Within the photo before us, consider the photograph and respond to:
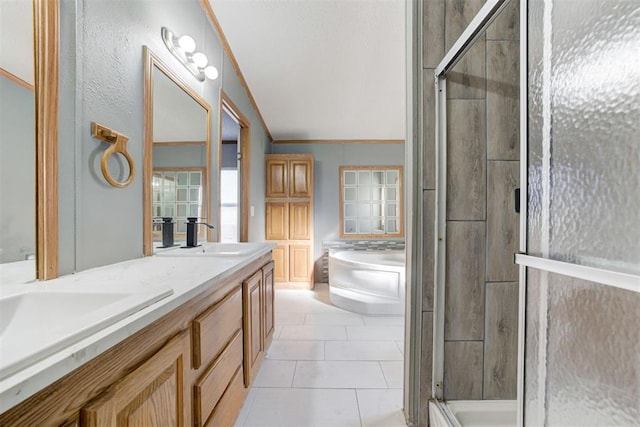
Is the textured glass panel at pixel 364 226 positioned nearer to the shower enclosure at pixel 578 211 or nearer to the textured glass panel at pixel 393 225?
the textured glass panel at pixel 393 225

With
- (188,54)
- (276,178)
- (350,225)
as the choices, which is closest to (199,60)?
(188,54)

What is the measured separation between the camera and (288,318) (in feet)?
9.77

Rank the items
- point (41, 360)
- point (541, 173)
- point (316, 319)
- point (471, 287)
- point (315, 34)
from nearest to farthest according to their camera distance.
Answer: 1. point (41, 360)
2. point (541, 173)
3. point (471, 287)
4. point (315, 34)
5. point (316, 319)

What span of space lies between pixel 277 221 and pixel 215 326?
3282mm

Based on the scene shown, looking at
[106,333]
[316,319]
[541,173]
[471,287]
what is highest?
[541,173]

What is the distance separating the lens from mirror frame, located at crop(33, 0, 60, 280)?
884 millimetres

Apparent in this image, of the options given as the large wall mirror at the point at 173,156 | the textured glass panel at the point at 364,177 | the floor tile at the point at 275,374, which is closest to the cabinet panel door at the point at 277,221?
the textured glass panel at the point at 364,177

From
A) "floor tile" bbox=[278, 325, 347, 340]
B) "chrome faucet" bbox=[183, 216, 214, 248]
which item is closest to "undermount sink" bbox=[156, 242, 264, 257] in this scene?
"chrome faucet" bbox=[183, 216, 214, 248]

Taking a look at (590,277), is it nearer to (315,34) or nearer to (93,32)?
(93,32)

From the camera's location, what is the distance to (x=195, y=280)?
92 cm

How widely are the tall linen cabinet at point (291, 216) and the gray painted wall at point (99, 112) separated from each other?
270 centimetres

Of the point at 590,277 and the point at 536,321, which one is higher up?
the point at 590,277

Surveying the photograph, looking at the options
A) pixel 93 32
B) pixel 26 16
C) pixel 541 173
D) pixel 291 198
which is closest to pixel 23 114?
pixel 26 16

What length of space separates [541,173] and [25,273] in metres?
1.62
